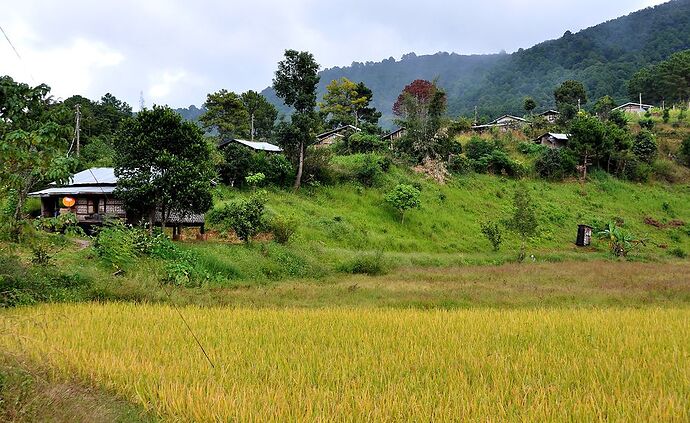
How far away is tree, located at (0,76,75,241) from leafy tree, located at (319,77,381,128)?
4699 centimetres

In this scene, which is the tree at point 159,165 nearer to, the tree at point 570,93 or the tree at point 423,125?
the tree at point 423,125

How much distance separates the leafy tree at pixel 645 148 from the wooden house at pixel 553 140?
6.22 meters

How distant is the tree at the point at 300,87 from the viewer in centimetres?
2714

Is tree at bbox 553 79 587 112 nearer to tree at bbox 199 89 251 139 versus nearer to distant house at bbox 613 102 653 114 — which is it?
distant house at bbox 613 102 653 114

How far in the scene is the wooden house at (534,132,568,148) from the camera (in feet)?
145

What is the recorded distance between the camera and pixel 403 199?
30141 mm

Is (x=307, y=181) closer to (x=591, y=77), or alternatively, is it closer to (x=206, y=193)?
(x=206, y=193)

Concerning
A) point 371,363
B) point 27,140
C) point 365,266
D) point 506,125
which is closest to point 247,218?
point 365,266

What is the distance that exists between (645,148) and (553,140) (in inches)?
316

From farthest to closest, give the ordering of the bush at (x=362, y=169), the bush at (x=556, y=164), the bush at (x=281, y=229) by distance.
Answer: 1. the bush at (x=556, y=164)
2. the bush at (x=362, y=169)
3. the bush at (x=281, y=229)

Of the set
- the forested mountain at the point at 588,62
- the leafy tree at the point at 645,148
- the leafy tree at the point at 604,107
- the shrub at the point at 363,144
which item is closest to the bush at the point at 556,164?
the leafy tree at the point at 645,148

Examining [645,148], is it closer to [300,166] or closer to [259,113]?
[300,166]

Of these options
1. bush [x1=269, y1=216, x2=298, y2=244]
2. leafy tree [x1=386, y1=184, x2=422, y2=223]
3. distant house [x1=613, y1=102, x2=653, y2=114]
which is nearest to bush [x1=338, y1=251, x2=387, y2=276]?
bush [x1=269, y1=216, x2=298, y2=244]

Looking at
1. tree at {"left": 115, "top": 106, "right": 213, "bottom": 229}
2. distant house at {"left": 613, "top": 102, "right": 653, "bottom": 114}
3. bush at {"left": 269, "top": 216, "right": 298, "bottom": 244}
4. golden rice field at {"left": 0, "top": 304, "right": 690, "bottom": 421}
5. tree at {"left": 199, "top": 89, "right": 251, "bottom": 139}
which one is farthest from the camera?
distant house at {"left": 613, "top": 102, "right": 653, "bottom": 114}
